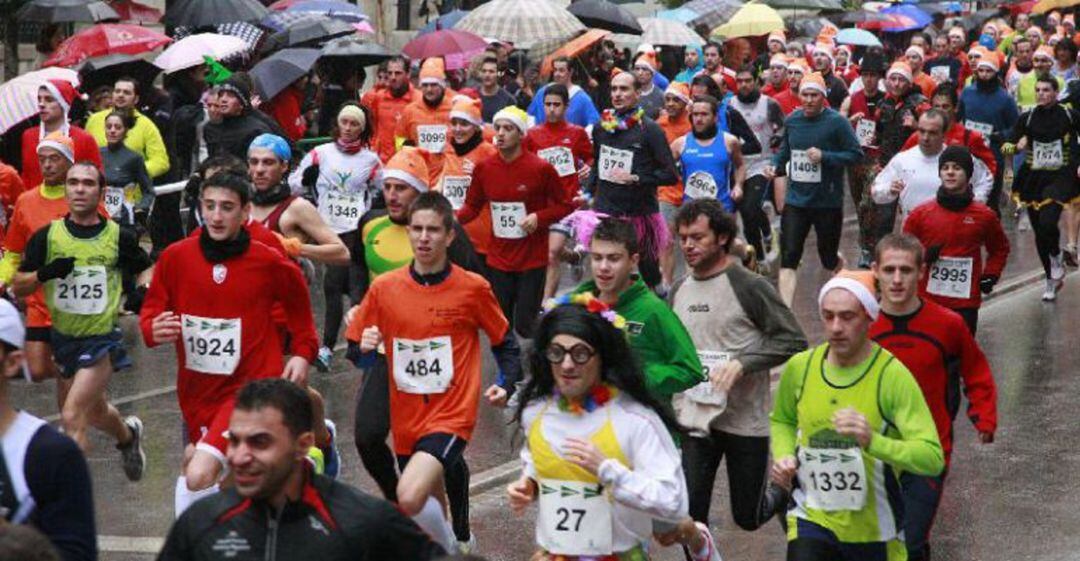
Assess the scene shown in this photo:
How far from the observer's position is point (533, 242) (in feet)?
43.4

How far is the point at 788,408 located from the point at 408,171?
3.36 meters

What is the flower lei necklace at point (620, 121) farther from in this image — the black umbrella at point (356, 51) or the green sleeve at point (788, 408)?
the green sleeve at point (788, 408)

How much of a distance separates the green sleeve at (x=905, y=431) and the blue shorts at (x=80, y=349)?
14.4 feet

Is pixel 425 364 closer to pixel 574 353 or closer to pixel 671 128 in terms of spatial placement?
pixel 574 353

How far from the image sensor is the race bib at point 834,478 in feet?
23.2

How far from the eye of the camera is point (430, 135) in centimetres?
1692

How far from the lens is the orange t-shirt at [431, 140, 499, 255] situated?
13.4 meters

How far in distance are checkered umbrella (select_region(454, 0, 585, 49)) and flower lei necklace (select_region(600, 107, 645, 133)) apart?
8288 millimetres

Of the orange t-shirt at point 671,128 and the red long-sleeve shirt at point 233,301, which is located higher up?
the red long-sleeve shirt at point 233,301

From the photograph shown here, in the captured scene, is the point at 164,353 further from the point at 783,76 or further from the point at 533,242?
the point at 783,76

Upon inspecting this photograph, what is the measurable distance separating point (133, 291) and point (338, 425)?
78.6 inches

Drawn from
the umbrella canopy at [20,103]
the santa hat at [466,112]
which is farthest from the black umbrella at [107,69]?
the santa hat at [466,112]

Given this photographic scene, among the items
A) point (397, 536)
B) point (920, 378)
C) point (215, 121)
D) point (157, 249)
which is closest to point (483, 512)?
point (920, 378)

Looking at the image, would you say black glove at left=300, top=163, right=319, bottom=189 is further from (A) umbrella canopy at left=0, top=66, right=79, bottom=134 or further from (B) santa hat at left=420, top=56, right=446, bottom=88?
(B) santa hat at left=420, top=56, right=446, bottom=88
